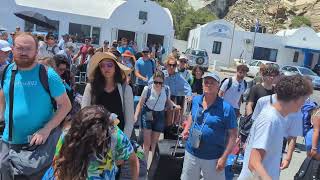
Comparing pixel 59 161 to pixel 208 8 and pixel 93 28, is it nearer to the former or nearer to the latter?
pixel 93 28

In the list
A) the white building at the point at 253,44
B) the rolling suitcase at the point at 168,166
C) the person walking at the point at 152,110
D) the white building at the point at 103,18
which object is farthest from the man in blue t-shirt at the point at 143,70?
the white building at the point at 253,44

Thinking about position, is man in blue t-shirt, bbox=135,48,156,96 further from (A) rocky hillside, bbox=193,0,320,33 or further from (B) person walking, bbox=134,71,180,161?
(A) rocky hillside, bbox=193,0,320,33

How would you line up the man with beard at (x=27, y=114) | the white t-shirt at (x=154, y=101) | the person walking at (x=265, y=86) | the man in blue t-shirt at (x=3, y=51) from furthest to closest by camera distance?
1. the person walking at (x=265, y=86)
2. the white t-shirt at (x=154, y=101)
3. the man in blue t-shirt at (x=3, y=51)
4. the man with beard at (x=27, y=114)

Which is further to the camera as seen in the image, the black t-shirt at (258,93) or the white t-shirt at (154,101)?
the black t-shirt at (258,93)

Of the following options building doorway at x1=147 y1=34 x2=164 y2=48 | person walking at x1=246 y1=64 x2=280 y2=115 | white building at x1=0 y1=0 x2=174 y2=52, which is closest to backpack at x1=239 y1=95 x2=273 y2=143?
person walking at x1=246 y1=64 x2=280 y2=115

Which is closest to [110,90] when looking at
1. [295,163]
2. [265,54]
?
[295,163]

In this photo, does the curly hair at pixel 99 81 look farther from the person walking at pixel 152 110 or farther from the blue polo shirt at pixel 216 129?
the person walking at pixel 152 110

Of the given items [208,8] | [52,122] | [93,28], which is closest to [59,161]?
[52,122]

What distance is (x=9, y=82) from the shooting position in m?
3.68

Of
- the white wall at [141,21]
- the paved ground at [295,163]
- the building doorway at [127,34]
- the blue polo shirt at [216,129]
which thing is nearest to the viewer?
the blue polo shirt at [216,129]

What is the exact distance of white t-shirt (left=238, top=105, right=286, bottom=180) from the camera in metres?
3.22

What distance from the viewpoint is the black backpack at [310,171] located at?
451 centimetres

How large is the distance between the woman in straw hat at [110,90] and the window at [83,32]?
1000 inches

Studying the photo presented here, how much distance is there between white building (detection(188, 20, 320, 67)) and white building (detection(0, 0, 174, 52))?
45.6 ft
